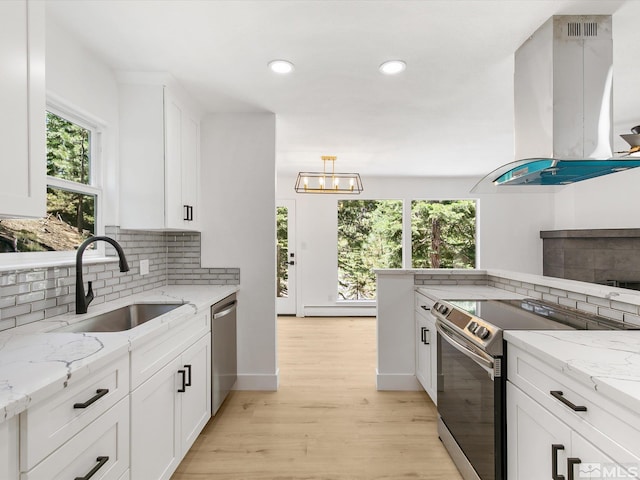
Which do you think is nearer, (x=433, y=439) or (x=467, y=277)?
(x=433, y=439)

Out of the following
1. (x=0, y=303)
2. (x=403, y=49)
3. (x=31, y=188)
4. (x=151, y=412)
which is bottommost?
(x=151, y=412)

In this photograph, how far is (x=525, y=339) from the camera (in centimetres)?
137

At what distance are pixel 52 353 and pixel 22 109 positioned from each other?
2.73 ft

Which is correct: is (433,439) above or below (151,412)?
below

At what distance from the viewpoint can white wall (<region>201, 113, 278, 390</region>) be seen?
296 cm

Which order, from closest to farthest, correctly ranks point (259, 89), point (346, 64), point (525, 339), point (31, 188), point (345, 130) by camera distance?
point (31, 188), point (525, 339), point (346, 64), point (259, 89), point (345, 130)

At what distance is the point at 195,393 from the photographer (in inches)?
80.6

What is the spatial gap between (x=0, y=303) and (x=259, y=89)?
1971 millimetres

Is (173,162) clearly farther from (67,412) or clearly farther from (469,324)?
(469,324)

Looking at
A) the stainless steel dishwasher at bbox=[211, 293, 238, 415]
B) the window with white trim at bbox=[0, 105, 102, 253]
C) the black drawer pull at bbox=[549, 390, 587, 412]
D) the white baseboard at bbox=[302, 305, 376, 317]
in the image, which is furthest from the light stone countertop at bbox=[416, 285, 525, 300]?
the white baseboard at bbox=[302, 305, 376, 317]

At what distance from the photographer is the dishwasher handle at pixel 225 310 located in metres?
2.42

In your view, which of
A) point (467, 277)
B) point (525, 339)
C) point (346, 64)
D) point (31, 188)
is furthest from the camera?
point (467, 277)

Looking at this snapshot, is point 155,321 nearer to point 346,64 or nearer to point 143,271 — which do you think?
point 143,271

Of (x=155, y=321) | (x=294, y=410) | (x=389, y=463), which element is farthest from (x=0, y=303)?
(x=389, y=463)
